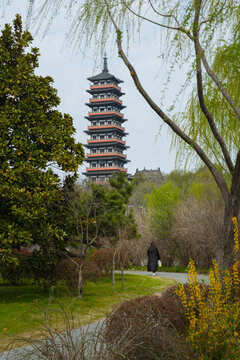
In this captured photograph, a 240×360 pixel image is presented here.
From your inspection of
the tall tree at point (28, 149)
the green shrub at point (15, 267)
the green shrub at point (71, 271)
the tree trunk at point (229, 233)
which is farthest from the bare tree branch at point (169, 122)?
the green shrub at point (71, 271)

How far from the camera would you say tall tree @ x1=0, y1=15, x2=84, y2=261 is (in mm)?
10398

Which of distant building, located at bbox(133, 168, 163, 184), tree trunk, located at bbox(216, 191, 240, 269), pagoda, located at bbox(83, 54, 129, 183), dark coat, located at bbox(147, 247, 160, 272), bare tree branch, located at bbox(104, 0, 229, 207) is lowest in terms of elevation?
dark coat, located at bbox(147, 247, 160, 272)

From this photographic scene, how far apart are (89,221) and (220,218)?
9.63 metres

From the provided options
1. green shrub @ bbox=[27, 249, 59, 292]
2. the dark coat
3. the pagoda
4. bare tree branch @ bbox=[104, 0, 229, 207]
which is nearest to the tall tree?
green shrub @ bbox=[27, 249, 59, 292]

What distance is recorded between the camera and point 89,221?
1221 cm

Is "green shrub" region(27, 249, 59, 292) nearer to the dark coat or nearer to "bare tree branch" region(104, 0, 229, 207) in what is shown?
"bare tree branch" region(104, 0, 229, 207)

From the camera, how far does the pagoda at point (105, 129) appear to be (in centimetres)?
6625

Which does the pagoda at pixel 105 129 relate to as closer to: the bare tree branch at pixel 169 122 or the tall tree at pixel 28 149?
the tall tree at pixel 28 149

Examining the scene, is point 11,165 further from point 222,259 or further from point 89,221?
point 222,259

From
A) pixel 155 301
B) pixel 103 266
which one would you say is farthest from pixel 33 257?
pixel 155 301

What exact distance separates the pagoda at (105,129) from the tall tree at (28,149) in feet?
174

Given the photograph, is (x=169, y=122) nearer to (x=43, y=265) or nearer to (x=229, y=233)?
(x=229, y=233)

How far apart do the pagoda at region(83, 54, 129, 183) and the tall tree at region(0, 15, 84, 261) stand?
53044mm

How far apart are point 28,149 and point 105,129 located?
5567cm
